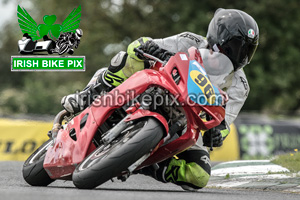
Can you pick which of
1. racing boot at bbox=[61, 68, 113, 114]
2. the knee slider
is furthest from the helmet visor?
racing boot at bbox=[61, 68, 113, 114]

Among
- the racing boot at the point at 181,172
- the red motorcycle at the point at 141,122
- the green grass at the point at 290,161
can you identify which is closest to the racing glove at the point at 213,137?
the red motorcycle at the point at 141,122

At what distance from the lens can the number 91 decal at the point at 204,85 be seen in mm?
5418

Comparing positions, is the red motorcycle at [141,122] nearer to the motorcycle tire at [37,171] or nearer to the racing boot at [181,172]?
the racing boot at [181,172]

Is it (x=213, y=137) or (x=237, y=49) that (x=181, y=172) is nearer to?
(x=213, y=137)

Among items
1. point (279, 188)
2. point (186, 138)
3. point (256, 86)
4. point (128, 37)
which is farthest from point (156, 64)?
point (128, 37)

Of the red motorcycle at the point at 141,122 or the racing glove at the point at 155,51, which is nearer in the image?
the red motorcycle at the point at 141,122

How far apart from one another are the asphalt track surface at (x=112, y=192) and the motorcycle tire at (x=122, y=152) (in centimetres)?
15

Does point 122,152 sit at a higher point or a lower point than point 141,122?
lower

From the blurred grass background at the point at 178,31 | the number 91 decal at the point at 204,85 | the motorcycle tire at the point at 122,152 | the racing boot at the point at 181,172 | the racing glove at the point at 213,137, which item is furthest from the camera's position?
the blurred grass background at the point at 178,31

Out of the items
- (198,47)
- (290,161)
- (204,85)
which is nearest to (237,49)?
(198,47)

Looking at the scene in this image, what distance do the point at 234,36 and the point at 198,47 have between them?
53 centimetres

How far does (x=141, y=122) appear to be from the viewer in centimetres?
527

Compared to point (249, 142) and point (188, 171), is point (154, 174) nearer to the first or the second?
point (188, 171)

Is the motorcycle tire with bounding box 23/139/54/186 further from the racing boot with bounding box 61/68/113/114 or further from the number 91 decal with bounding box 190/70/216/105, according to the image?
the number 91 decal with bounding box 190/70/216/105
